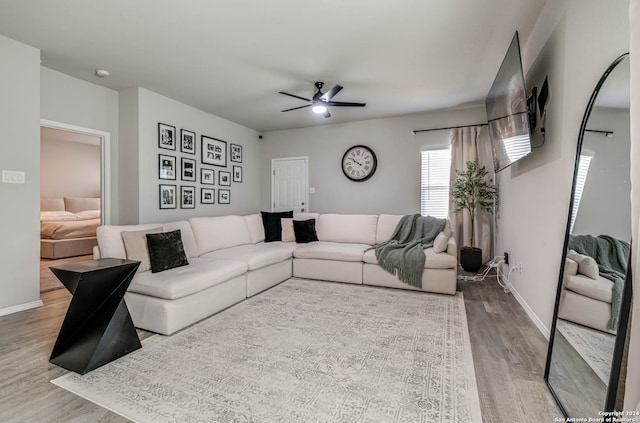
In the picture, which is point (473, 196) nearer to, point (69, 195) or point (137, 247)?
point (137, 247)

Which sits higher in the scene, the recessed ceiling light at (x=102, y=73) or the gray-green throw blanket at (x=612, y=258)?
the recessed ceiling light at (x=102, y=73)

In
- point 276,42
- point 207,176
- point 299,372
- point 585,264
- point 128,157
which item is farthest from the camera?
point 207,176

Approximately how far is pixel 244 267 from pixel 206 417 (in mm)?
1828

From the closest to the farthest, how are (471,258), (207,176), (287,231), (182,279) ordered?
(182,279) → (471,258) → (287,231) → (207,176)

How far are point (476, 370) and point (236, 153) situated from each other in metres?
5.09

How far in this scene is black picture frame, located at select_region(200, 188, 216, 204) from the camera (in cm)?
493

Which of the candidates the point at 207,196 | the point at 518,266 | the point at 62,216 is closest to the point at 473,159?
the point at 518,266

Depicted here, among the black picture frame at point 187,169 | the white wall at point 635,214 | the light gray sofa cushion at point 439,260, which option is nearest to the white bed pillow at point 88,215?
the black picture frame at point 187,169

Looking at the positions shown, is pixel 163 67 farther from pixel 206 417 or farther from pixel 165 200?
pixel 206 417

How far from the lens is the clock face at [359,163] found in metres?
5.41

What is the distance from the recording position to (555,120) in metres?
2.16

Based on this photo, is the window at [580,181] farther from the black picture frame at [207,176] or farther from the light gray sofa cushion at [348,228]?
the black picture frame at [207,176]

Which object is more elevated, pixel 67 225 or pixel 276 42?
pixel 276 42

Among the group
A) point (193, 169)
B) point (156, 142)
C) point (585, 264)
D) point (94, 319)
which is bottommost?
point (94, 319)
